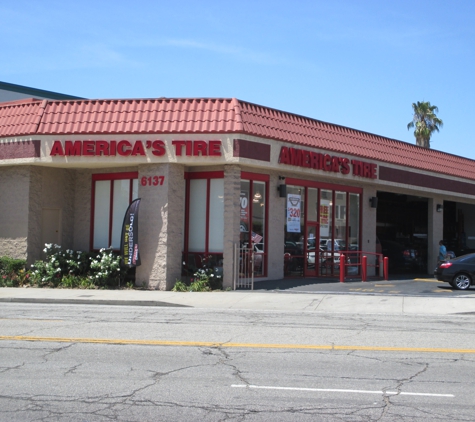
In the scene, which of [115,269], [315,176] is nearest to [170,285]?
[115,269]

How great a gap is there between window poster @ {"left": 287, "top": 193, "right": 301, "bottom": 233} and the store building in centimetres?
4

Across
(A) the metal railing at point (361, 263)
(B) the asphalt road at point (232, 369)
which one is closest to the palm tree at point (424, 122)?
(A) the metal railing at point (361, 263)

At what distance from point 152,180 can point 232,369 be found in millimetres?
12640

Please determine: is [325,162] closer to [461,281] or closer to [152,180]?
[461,281]

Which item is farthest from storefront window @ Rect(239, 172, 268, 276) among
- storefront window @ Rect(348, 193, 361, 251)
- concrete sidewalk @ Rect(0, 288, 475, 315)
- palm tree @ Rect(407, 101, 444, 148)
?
palm tree @ Rect(407, 101, 444, 148)

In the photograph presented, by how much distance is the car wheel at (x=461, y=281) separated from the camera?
837 inches

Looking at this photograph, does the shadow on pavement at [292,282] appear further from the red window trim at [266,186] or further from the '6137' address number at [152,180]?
the '6137' address number at [152,180]

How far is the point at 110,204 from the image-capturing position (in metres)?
22.6

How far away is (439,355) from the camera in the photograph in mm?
9797

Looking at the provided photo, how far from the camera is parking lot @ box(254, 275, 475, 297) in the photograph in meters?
19.9

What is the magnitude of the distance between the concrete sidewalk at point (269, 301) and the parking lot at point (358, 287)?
0.88 meters

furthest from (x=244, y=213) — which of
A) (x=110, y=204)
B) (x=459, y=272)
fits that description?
(x=459, y=272)

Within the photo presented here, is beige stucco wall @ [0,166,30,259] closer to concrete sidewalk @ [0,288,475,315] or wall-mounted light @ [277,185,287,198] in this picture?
concrete sidewalk @ [0,288,475,315]

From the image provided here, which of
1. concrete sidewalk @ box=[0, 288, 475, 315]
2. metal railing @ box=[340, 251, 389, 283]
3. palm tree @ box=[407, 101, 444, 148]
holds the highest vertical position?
palm tree @ box=[407, 101, 444, 148]
